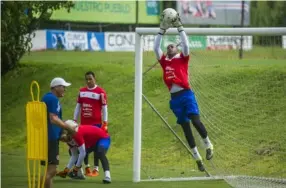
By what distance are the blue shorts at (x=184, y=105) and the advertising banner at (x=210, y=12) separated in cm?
3633

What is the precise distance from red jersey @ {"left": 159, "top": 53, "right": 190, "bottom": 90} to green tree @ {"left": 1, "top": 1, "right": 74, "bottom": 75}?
12.1 meters

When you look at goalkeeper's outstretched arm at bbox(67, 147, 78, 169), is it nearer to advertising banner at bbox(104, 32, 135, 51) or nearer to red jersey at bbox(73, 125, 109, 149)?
red jersey at bbox(73, 125, 109, 149)

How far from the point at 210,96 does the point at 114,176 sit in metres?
2.42

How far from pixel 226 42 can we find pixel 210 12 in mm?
34343

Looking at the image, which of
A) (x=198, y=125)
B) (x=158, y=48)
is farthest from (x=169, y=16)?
(x=198, y=125)

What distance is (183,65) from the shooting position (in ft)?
43.9

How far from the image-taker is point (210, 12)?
52.6 meters

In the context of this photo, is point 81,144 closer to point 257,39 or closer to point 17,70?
point 257,39

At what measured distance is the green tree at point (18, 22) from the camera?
25.2 m

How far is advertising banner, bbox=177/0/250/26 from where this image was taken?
5031 centimetres

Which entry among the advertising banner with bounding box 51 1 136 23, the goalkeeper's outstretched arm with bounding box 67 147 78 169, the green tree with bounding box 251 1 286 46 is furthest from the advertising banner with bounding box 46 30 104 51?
the goalkeeper's outstretched arm with bounding box 67 147 78 169

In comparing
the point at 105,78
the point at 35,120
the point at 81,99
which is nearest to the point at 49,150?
the point at 35,120

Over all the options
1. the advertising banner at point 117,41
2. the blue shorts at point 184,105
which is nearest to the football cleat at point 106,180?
the blue shorts at point 184,105

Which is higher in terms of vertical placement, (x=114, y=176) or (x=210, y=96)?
(x=210, y=96)
